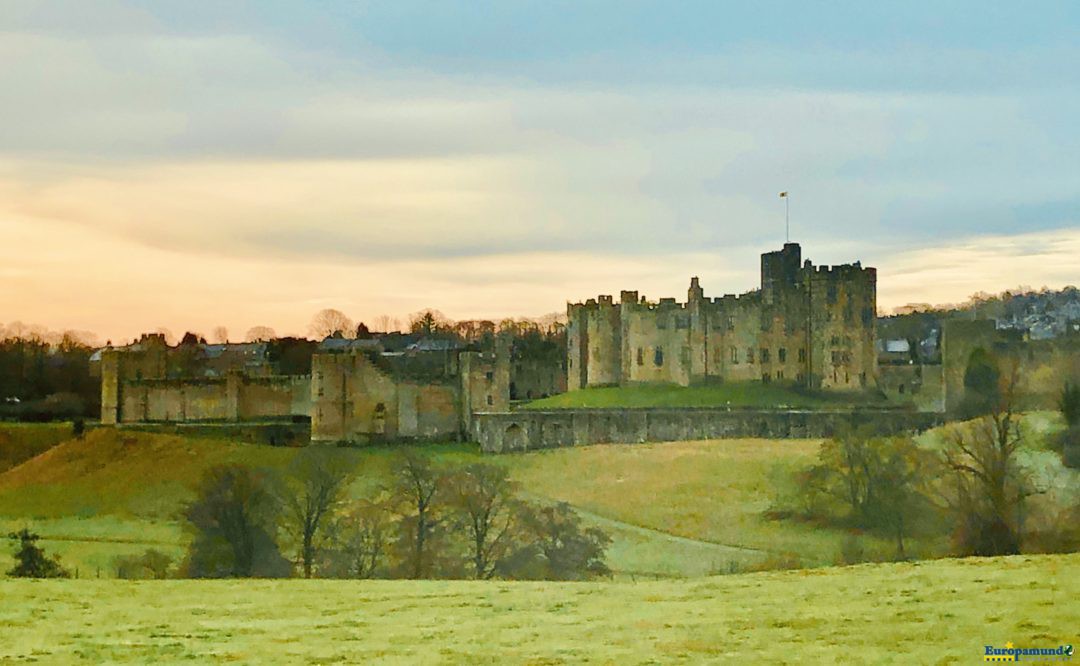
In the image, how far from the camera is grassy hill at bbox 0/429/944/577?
31.5m

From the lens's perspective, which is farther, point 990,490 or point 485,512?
point 485,512

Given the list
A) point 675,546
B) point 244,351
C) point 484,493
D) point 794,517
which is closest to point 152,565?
point 484,493

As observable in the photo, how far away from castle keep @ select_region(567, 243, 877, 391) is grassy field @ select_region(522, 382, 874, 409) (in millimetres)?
1083

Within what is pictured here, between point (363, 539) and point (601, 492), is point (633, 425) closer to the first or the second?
point (601, 492)

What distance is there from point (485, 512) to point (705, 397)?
29.6 m

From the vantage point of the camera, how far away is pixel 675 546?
32.4m

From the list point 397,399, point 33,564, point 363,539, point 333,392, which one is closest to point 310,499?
point 363,539

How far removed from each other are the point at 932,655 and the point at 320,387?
48.1 metres

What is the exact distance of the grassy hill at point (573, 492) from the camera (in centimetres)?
3148

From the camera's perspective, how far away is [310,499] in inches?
1298

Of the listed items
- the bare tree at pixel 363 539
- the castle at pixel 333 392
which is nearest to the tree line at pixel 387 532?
the bare tree at pixel 363 539

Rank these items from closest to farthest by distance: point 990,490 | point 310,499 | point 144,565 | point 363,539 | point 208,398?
point 990,490
point 144,565
point 363,539
point 310,499
point 208,398

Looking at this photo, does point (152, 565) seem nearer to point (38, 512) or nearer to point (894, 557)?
point (38, 512)

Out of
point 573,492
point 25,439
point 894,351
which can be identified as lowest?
point 573,492
